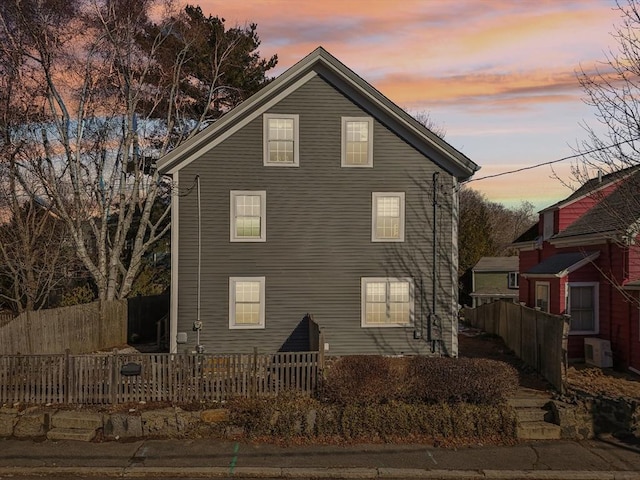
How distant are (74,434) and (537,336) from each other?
1305 cm

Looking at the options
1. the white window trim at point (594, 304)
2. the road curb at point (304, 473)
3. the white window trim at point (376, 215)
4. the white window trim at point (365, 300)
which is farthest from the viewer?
the white window trim at point (594, 304)

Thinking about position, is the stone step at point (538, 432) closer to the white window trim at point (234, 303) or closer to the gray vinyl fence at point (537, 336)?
the gray vinyl fence at point (537, 336)

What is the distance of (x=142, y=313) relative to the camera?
88.3ft

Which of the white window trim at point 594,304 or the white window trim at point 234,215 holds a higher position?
the white window trim at point 234,215

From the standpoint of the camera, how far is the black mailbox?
1300 centimetres

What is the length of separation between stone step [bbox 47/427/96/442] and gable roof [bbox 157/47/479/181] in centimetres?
879

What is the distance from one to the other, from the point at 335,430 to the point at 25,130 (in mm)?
19482

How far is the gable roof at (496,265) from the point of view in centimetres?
4603

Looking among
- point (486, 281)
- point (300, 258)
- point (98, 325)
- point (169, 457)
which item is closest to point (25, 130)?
point (98, 325)

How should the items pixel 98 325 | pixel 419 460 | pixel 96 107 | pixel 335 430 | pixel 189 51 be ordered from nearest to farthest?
pixel 419 460, pixel 335 430, pixel 98 325, pixel 96 107, pixel 189 51

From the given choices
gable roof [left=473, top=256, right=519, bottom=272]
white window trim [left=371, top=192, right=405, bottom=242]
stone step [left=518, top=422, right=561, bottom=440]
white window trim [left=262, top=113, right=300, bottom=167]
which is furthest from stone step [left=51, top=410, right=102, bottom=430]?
gable roof [left=473, top=256, right=519, bottom=272]

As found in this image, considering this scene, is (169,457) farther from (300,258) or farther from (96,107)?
(96,107)

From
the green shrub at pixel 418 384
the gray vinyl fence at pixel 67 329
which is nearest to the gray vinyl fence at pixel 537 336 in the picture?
the green shrub at pixel 418 384

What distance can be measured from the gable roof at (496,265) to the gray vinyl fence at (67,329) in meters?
31.5
